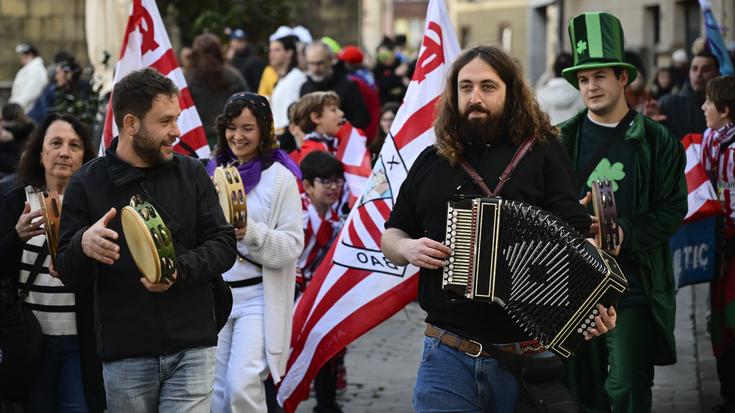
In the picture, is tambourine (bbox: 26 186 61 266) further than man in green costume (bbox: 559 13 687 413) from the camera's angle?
No

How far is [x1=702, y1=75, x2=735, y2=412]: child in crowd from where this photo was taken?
342 inches

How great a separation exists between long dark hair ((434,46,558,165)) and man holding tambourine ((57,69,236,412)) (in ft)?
3.18

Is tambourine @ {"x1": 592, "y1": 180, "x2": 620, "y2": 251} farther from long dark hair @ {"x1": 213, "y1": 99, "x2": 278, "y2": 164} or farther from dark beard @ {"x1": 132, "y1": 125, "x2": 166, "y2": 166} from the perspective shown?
dark beard @ {"x1": 132, "y1": 125, "x2": 166, "y2": 166}

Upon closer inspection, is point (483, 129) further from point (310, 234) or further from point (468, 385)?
point (310, 234)

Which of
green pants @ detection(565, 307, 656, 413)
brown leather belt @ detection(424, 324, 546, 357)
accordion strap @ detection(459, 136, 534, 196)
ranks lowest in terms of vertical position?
green pants @ detection(565, 307, 656, 413)

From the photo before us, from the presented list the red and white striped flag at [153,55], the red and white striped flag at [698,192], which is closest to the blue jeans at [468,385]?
the red and white striped flag at [698,192]

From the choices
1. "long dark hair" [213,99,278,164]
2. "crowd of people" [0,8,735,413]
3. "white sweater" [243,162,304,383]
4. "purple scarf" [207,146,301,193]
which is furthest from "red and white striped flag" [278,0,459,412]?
"long dark hair" [213,99,278,164]

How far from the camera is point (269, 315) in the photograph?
749cm

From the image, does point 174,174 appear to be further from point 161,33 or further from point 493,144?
point 161,33

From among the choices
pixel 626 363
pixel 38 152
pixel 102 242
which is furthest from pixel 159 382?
pixel 626 363

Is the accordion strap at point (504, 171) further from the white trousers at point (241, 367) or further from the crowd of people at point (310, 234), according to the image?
the white trousers at point (241, 367)

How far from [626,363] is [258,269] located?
6.14ft

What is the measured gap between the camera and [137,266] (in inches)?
219

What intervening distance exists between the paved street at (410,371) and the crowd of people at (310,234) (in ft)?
1.12
